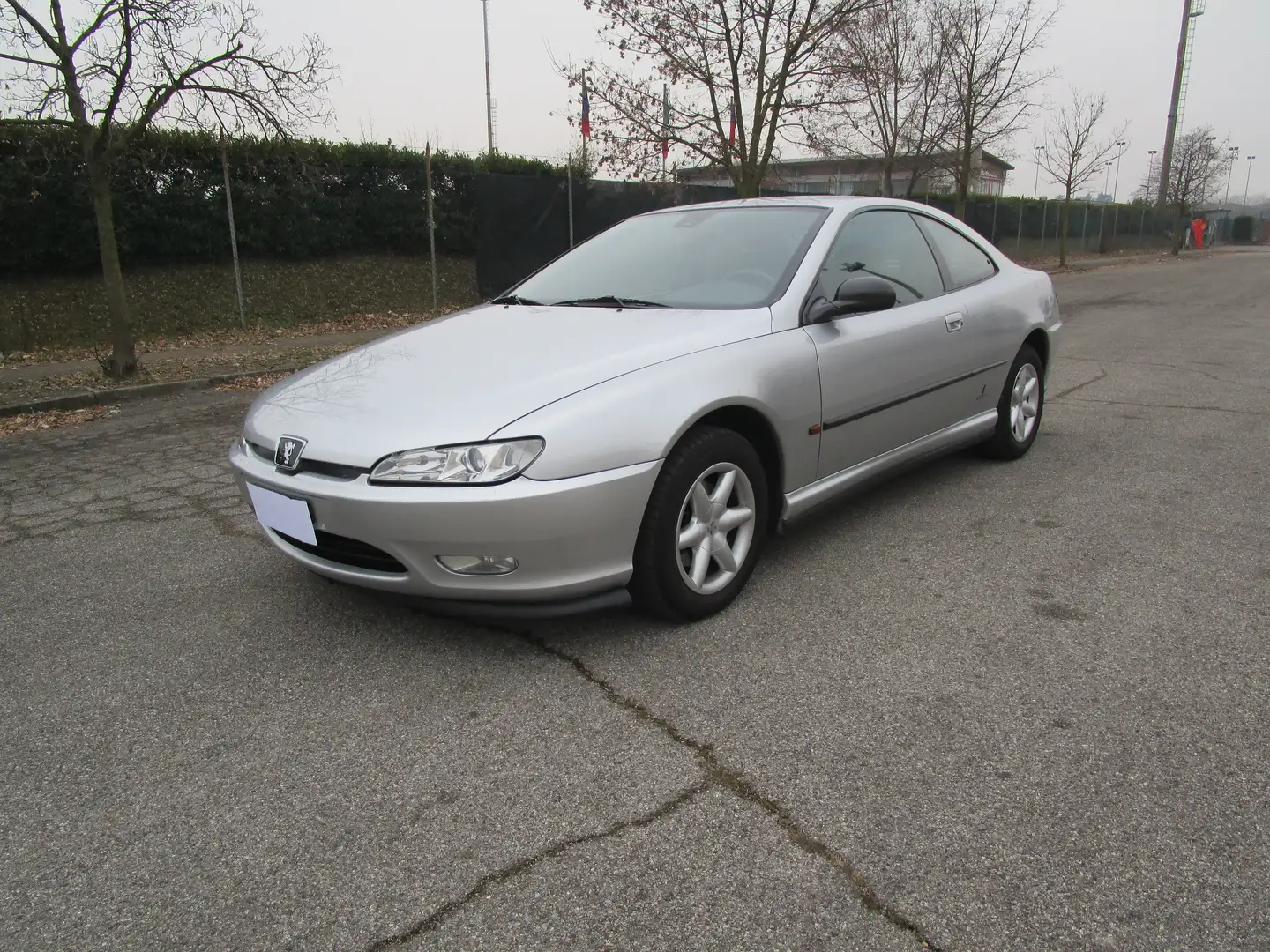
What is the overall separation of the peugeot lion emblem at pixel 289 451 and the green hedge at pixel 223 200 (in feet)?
23.9

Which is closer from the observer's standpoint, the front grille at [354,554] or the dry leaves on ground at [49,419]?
the front grille at [354,554]

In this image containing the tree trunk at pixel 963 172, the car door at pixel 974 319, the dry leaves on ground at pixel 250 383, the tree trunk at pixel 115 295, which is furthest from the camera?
the tree trunk at pixel 963 172

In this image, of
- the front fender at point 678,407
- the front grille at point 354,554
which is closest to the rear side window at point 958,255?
the front fender at point 678,407

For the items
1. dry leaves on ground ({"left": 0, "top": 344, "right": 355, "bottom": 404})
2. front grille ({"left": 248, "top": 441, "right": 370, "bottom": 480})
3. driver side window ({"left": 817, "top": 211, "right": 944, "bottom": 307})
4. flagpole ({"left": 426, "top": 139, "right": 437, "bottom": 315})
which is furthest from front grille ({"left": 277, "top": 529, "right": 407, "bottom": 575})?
flagpole ({"left": 426, "top": 139, "right": 437, "bottom": 315})

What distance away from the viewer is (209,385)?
8.25m

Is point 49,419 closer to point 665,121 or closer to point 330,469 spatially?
point 330,469

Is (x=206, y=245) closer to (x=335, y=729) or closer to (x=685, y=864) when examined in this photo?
(x=335, y=729)

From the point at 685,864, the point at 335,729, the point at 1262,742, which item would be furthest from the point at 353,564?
the point at 1262,742

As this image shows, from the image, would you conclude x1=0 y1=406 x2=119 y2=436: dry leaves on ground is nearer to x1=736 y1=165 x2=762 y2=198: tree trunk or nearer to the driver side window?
the driver side window

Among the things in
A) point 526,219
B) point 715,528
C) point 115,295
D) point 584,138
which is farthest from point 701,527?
point 584,138

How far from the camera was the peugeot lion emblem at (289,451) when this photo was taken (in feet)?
9.20

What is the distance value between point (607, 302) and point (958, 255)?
2.01 m

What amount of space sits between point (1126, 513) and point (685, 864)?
3174 mm

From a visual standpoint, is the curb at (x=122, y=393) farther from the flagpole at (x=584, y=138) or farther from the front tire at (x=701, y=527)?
the flagpole at (x=584, y=138)
